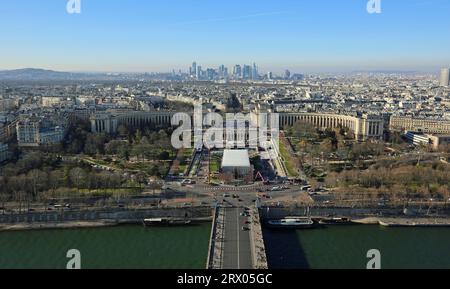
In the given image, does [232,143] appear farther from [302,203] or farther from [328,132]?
[302,203]

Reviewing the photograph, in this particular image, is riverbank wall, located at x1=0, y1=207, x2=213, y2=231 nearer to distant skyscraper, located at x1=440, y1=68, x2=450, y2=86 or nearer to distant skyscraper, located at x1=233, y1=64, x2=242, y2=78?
distant skyscraper, located at x1=440, y1=68, x2=450, y2=86

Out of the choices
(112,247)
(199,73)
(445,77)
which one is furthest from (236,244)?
(199,73)

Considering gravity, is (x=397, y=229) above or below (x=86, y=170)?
below

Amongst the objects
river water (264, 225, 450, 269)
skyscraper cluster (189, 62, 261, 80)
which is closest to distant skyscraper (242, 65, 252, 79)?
skyscraper cluster (189, 62, 261, 80)

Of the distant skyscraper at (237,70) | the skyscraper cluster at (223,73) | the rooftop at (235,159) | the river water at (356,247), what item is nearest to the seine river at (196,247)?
the river water at (356,247)
